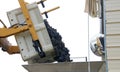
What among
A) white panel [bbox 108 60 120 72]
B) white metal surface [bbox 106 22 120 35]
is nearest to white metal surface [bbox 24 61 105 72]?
white panel [bbox 108 60 120 72]

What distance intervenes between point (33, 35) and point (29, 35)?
0.17 m

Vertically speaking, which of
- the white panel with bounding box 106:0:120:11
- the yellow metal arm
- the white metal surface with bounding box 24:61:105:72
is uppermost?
the white panel with bounding box 106:0:120:11

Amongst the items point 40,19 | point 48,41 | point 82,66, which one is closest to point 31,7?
point 40,19

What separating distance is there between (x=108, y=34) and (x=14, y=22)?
1.16m

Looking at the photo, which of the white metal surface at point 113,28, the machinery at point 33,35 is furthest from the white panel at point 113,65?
the machinery at point 33,35

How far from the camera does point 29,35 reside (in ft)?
11.0

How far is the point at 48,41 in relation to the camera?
3.29 metres

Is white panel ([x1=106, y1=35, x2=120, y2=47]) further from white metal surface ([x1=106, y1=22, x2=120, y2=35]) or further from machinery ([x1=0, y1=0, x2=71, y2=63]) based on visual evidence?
machinery ([x1=0, y1=0, x2=71, y2=63])

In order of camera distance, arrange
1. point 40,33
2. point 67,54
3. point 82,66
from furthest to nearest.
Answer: point 67,54 < point 40,33 < point 82,66

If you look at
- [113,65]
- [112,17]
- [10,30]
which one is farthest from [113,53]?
[10,30]

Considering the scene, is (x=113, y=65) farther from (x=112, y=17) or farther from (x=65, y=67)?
(x=65, y=67)

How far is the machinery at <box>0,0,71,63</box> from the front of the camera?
127 inches

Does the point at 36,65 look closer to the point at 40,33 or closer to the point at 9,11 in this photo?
the point at 40,33

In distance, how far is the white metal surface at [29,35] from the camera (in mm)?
3266
